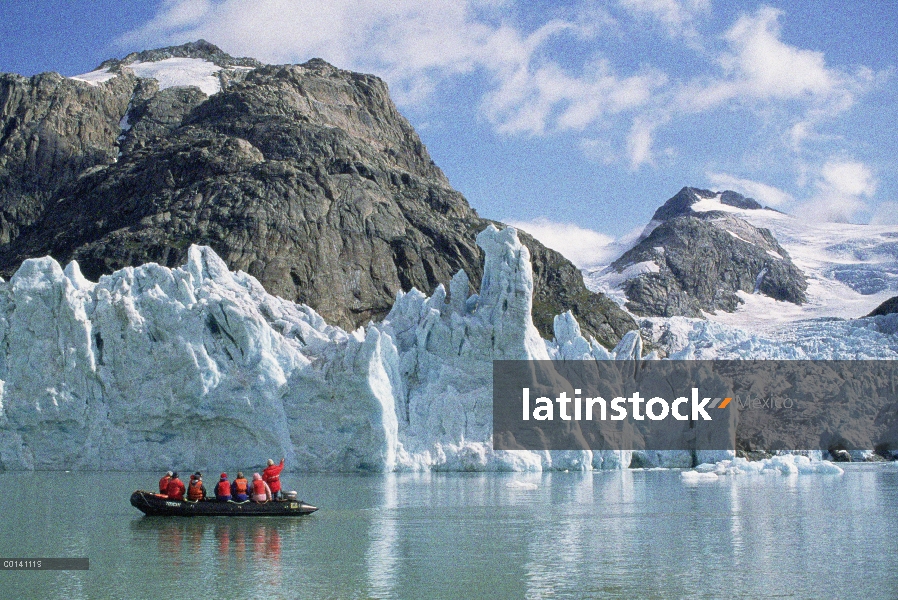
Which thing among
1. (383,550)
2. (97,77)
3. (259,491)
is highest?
(97,77)

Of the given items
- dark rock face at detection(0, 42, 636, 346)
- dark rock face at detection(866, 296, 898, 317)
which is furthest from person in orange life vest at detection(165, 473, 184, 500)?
dark rock face at detection(866, 296, 898, 317)

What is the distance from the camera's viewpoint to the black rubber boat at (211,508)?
105ft

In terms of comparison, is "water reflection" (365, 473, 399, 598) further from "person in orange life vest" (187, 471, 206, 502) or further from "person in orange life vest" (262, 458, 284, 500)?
"person in orange life vest" (187, 471, 206, 502)

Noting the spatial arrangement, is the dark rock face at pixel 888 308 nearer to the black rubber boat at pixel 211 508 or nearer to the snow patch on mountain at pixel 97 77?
the snow patch on mountain at pixel 97 77

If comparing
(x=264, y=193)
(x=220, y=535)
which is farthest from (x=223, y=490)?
(x=264, y=193)

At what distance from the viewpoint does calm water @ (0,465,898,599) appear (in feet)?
69.8

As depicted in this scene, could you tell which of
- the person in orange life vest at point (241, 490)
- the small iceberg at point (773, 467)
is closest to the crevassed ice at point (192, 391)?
the small iceberg at point (773, 467)

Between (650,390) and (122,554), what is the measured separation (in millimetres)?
48484

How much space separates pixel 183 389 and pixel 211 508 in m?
19.7

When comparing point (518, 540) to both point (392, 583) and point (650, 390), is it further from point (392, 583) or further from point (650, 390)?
point (650, 390)

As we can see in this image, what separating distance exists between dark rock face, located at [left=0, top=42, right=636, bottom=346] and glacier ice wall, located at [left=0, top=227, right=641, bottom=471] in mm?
34679

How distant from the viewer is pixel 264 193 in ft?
317

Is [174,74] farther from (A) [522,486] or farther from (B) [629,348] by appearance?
(A) [522,486]

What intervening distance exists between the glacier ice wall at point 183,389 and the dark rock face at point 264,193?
34.7 meters
